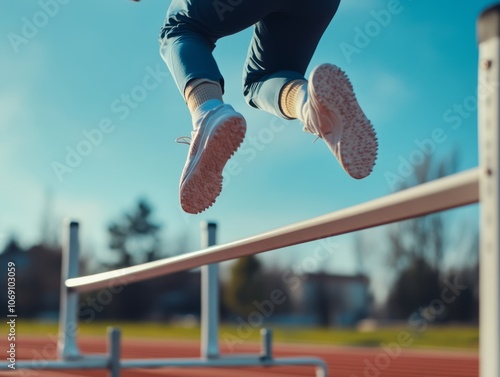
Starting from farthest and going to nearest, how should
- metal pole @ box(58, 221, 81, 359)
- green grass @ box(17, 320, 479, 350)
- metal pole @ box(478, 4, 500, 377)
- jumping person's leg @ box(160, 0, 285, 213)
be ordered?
green grass @ box(17, 320, 479, 350) < metal pole @ box(58, 221, 81, 359) < jumping person's leg @ box(160, 0, 285, 213) < metal pole @ box(478, 4, 500, 377)

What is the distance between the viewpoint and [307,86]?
1.70 m

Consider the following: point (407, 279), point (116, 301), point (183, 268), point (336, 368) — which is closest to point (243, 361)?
point (183, 268)

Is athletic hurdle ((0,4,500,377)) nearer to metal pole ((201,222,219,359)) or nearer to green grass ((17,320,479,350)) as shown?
metal pole ((201,222,219,359))

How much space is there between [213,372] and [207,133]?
6966mm

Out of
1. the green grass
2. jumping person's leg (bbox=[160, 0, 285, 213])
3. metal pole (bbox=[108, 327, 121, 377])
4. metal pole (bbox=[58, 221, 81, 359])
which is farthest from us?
the green grass

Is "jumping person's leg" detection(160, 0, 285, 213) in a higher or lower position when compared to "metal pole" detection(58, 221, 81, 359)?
higher

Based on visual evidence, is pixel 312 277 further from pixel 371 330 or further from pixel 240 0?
pixel 240 0

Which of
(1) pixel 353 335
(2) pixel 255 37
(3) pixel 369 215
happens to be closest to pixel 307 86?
(2) pixel 255 37

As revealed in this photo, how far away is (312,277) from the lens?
22.4 m

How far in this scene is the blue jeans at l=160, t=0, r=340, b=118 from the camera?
170 cm

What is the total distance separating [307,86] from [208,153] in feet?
0.89

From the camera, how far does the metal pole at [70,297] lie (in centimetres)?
351

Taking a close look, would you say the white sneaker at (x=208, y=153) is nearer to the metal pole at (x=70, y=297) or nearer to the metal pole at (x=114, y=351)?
the metal pole at (x=114, y=351)

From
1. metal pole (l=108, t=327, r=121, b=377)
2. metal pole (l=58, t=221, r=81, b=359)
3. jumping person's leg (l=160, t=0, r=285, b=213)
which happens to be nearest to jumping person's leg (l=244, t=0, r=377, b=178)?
jumping person's leg (l=160, t=0, r=285, b=213)
